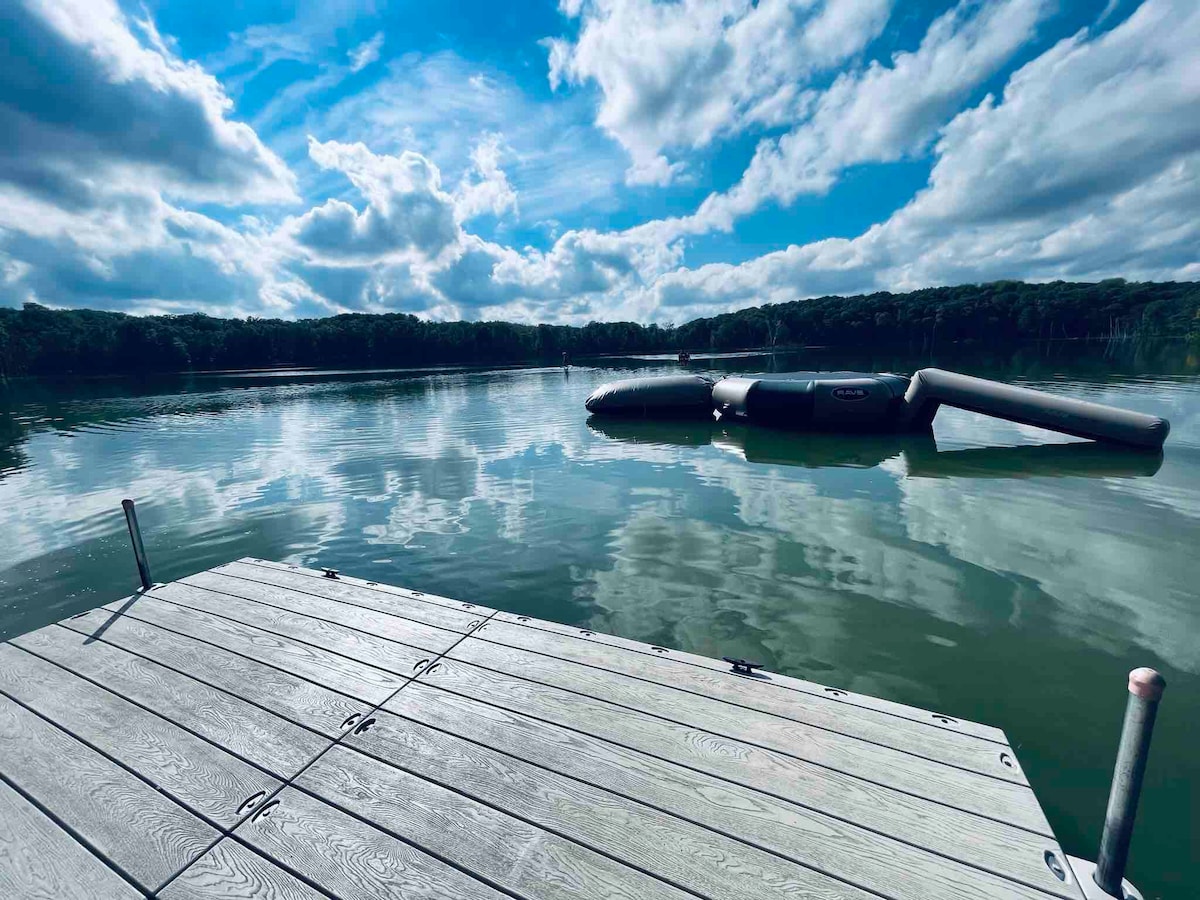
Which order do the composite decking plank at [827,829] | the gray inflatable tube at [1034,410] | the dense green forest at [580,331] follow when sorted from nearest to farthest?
the composite decking plank at [827,829] → the gray inflatable tube at [1034,410] → the dense green forest at [580,331]

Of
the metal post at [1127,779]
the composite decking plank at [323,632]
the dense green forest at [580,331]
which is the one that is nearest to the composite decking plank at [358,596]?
the composite decking plank at [323,632]

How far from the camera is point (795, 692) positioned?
2.79 m

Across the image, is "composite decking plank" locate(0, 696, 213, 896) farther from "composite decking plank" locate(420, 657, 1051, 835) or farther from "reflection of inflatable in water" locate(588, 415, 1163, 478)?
"reflection of inflatable in water" locate(588, 415, 1163, 478)

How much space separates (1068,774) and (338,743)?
13.5 feet

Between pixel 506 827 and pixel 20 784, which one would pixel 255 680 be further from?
pixel 506 827

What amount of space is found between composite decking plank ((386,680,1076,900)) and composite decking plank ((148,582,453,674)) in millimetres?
776

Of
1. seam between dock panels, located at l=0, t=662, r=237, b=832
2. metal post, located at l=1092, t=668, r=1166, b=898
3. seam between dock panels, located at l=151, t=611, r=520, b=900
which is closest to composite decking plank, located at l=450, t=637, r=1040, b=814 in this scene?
metal post, located at l=1092, t=668, r=1166, b=898

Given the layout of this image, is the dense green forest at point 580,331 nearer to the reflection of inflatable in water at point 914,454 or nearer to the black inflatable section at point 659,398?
the black inflatable section at point 659,398

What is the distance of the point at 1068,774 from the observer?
9.49 ft

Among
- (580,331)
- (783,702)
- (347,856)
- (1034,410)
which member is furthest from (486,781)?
(580,331)

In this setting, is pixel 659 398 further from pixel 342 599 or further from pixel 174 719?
pixel 174 719

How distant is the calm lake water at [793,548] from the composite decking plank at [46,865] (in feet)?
10.4

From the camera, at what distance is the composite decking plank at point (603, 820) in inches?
69.2

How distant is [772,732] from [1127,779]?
1259 millimetres
